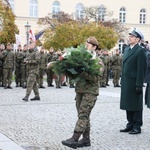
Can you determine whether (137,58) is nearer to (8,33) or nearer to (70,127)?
(70,127)

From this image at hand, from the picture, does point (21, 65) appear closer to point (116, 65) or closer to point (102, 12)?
point (116, 65)

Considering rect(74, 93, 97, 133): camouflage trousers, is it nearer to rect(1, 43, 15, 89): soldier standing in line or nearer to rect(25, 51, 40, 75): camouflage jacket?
rect(25, 51, 40, 75): camouflage jacket

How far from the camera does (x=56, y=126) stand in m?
9.38

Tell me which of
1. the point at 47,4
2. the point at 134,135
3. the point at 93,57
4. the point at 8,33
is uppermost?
the point at 47,4

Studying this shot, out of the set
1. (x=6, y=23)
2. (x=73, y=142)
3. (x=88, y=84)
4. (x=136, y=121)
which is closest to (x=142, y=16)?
(x=6, y=23)

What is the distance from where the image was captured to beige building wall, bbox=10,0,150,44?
55.8 m

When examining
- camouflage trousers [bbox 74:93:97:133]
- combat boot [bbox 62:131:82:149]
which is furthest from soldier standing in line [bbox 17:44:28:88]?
combat boot [bbox 62:131:82:149]

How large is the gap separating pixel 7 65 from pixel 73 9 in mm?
39747

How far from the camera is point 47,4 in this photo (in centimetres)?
5719

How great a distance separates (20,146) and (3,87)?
13.0 metres

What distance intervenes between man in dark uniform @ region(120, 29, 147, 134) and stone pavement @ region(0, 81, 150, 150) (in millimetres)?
451

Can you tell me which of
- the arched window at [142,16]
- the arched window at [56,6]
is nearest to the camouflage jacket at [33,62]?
the arched window at [56,6]

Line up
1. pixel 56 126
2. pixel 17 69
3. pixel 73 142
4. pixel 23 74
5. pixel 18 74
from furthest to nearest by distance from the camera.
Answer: pixel 18 74
pixel 17 69
pixel 23 74
pixel 56 126
pixel 73 142

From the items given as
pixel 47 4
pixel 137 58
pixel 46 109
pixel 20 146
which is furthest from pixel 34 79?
pixel 47 4
